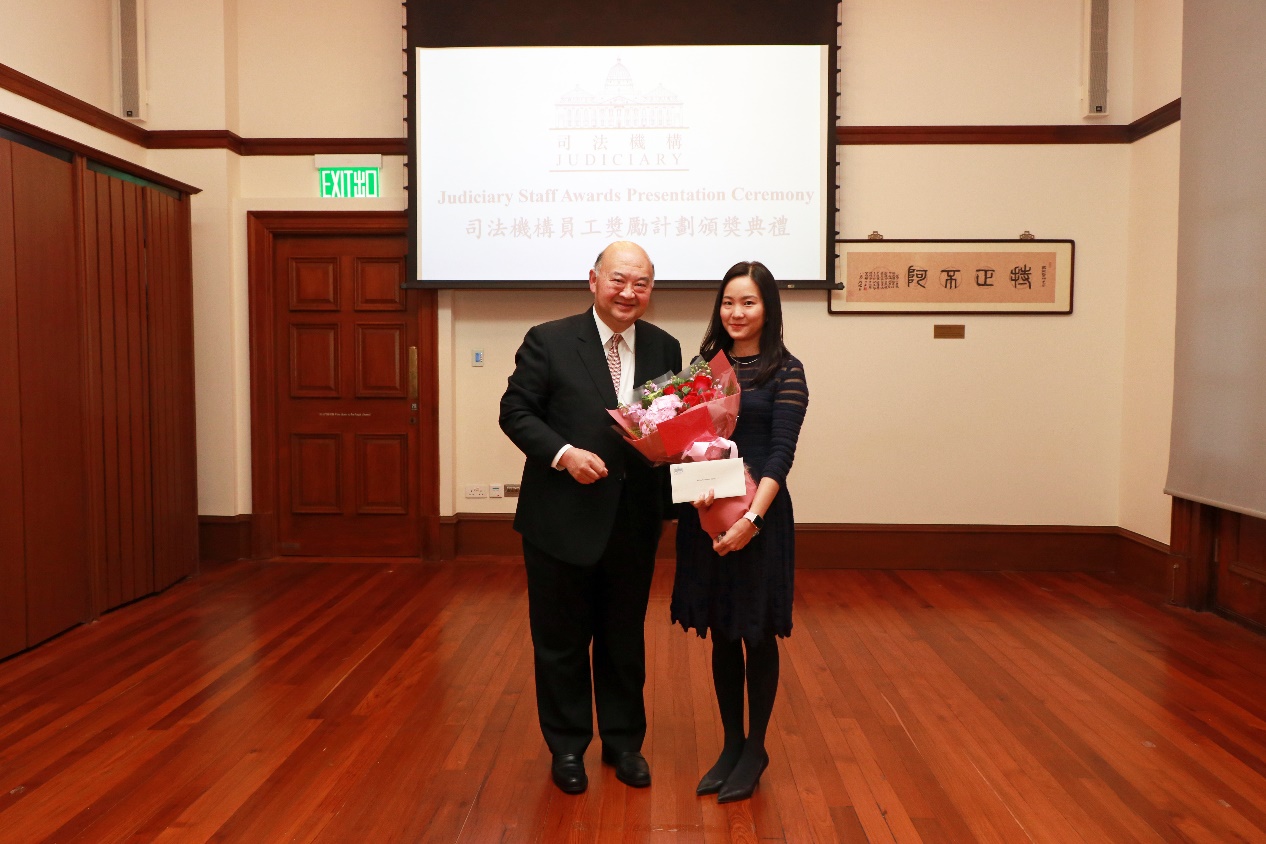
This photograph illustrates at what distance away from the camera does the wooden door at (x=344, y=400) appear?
5508 millimetres

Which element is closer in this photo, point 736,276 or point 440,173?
point 736,276

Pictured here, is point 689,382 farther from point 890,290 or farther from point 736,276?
point 890,290

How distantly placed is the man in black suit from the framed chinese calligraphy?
301cm

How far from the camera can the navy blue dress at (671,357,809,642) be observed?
2342mm

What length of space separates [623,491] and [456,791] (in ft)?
3.28

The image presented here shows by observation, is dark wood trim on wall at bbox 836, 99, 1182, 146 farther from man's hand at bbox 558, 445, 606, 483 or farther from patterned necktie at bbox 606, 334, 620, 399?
man's hand at bbox 558, 445, 606, 483

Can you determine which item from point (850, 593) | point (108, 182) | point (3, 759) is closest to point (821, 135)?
point (850, 593)

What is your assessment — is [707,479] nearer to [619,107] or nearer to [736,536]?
[736,536]

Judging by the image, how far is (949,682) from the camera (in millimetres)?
3406

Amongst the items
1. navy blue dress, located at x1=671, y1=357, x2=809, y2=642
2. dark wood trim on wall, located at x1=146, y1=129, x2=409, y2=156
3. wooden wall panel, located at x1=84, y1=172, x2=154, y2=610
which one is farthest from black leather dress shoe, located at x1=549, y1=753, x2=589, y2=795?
dark wood trim on wall, located at x1=146, y1=129, x2=409, y2=156

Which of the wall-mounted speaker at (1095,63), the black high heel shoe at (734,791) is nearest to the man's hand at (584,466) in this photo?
the black high heel shoe at (734,791)

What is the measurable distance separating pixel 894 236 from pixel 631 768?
382cm

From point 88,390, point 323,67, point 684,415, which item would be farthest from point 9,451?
point 684,415

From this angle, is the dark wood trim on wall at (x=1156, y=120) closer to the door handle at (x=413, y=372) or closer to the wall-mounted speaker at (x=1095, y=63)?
the wall-mounted speaker at (x=1095, y=63)
